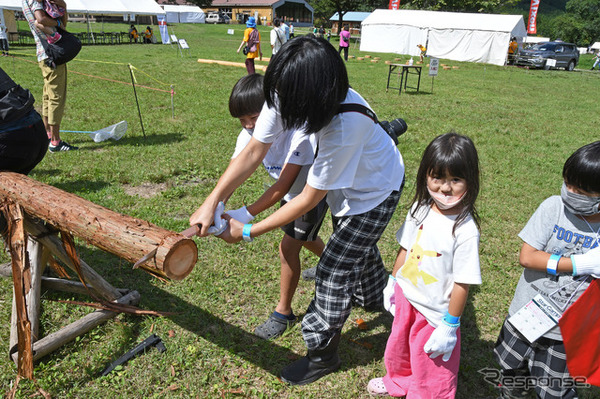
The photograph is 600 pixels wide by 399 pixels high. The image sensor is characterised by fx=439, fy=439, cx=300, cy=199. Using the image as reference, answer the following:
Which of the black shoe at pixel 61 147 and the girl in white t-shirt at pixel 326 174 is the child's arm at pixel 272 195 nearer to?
the girl in white t-shirt at pixel 326 174

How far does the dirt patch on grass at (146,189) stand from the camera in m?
4.84

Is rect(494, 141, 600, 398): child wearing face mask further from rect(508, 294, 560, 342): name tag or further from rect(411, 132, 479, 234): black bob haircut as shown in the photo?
rect(411, 132, 479, 234): black bob haircut

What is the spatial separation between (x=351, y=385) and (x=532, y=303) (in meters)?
1.10

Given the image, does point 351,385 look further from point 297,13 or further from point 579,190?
point 297,13

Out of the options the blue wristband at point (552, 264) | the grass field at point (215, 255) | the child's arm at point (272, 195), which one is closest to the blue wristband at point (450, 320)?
the blue wristband at point (552, 264)

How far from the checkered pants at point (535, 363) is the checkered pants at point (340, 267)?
784 millimetres

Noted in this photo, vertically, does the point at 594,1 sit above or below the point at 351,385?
above

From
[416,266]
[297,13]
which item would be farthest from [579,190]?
[297,13]

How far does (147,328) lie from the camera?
2885 mm

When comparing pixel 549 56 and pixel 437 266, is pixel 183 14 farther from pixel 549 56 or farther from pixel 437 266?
pixel 437 266

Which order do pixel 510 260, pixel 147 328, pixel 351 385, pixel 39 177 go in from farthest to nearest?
pixel 39 177 < pixel 510 260 < pixel 147 328 < pixel 351 385

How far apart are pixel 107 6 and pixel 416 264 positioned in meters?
27.1

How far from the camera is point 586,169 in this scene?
1.79 meters

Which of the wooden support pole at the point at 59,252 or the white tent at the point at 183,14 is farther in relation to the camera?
the white tent at the point at 183,14
